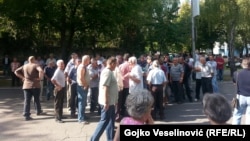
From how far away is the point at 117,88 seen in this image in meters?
7.33

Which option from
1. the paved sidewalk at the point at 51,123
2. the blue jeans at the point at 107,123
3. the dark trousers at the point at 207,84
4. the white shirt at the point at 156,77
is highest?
the white shirt at the point at 156,77

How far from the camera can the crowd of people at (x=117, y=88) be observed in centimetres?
356

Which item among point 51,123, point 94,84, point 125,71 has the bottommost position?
point 51,123

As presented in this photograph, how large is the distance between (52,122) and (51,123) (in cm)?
13

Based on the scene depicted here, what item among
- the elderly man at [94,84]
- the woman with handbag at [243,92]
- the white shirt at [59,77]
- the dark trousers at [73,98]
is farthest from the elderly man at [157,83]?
the woman with handbag at [243,92]

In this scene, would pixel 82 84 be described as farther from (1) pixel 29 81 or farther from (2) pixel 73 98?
(1) pixel 29 81

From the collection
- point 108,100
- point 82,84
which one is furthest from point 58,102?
point 108,100

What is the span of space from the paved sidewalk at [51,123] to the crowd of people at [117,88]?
327 millimetres

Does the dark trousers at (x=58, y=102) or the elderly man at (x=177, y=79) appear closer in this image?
the dark trousers at (x=58, y=102)

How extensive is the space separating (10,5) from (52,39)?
37.7 ft

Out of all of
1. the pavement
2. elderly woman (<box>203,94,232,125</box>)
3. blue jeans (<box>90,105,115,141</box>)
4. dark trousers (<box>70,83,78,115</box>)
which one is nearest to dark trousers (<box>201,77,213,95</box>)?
the pavement

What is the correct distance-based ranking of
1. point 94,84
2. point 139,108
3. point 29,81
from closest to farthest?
point 139,108 < point 29,81 < point 94,84

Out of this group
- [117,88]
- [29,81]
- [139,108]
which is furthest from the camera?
[29,81]

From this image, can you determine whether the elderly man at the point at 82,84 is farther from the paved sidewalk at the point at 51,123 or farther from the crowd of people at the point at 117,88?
the paved sidewalk at the point at 51,123
